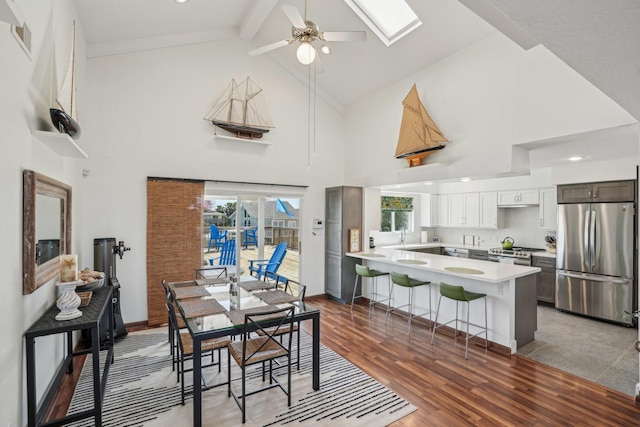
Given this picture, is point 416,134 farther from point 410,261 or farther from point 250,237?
point 250,237

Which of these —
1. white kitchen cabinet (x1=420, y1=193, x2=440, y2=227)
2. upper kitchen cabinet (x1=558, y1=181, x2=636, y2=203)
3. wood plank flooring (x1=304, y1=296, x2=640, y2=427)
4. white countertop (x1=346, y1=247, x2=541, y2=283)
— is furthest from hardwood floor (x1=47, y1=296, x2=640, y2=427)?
white kitchen cabinet (x1=420, y1=193, x2=440, y2=227)

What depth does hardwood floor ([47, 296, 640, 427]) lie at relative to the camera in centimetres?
236

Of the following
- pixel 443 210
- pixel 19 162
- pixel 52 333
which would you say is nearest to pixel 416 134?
pixel 443 210

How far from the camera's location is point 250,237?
526 centimetres

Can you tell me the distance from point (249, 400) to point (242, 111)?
389cm

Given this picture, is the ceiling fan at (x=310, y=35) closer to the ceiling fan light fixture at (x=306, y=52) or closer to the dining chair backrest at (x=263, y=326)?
the ceiling fan light fixture at (x=306, y=52)

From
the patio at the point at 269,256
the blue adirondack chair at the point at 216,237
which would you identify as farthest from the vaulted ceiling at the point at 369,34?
the patio at the point at 269,256

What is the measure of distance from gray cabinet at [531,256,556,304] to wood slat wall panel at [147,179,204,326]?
555cm

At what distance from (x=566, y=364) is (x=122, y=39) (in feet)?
20.9

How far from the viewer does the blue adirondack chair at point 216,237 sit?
4.88m

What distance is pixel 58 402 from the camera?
2527 millimetres

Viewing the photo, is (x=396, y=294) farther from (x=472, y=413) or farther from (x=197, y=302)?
(x=197, y=302)

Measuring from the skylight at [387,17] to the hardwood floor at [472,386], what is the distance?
384cm

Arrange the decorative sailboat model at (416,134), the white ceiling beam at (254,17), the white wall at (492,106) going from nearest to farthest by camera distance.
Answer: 1. the white wall at (492,106)
2. the white ceiling beam at (254,17)
3. the decorative sailboat model at (416,134)
